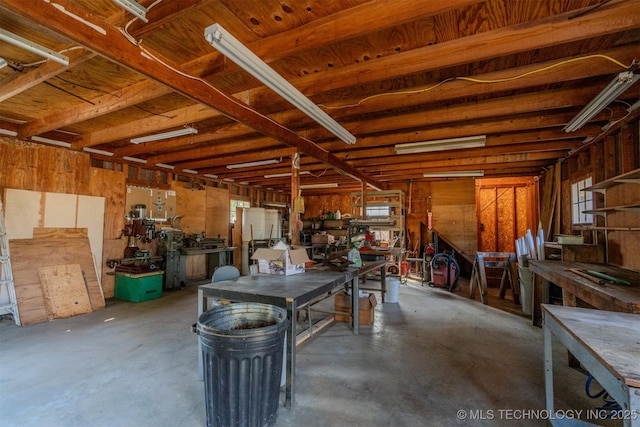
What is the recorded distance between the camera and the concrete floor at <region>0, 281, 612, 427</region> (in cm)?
207

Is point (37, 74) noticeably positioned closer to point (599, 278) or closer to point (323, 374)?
point (323, 374)

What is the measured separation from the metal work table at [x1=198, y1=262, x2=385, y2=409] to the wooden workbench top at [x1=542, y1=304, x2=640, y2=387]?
5.21ft

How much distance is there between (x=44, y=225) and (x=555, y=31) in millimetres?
6492

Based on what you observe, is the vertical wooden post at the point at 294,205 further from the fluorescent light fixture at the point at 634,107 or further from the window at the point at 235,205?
the window at the point at 235,205

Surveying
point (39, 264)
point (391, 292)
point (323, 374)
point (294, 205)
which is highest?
point (294, 205)

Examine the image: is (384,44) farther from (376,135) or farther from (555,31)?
(376,135)

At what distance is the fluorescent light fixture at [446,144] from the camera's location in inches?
158

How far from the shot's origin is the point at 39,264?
13.9ft

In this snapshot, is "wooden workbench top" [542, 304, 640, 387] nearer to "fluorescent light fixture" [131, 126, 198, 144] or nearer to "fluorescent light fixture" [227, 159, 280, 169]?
"fluorescent light fixture" [131, 126, 198, 144]

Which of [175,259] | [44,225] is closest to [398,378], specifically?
[175,259]

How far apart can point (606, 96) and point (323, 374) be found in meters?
3.49

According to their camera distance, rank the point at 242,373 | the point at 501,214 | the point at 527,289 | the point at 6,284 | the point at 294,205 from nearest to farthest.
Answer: the point at 242,373
the point at 294,205
the point at 6,284
the point at 527,289
the point at 501,214

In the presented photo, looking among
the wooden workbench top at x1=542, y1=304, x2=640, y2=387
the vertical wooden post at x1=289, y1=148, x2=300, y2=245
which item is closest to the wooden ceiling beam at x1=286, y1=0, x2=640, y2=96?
the vertical wooden post at x1=289, y1=148, x2=300, y2=245

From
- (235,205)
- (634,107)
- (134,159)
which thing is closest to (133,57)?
(134,159)
